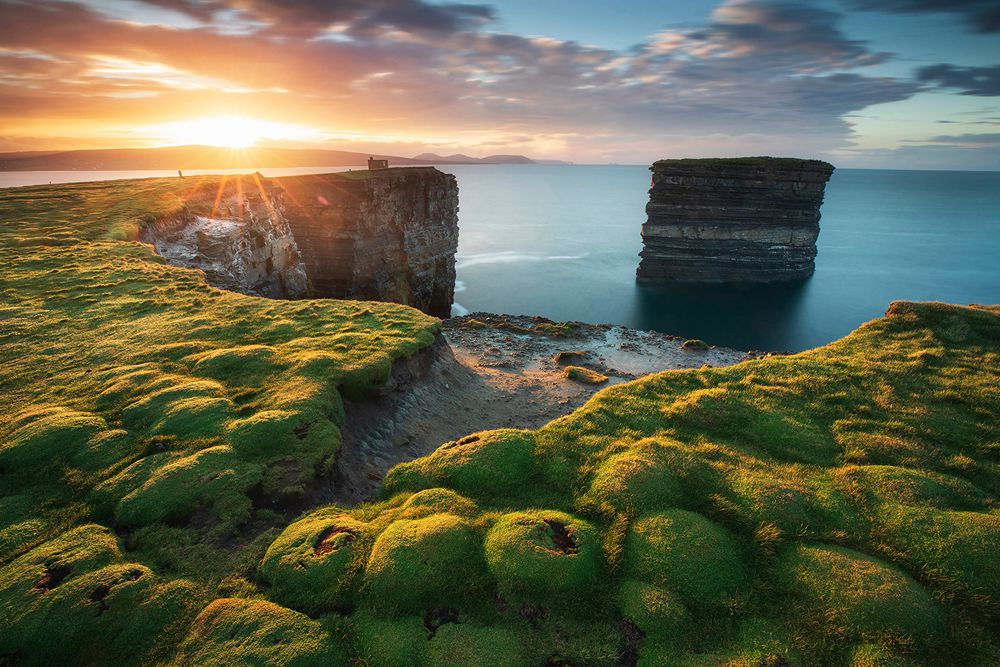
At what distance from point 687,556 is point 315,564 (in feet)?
25.0

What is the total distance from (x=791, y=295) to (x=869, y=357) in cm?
7722

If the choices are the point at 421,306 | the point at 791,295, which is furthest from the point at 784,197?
the point at 421,306

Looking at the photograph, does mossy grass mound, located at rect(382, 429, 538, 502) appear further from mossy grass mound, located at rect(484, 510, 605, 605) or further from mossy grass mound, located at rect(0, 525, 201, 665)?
mossy grass mound, located at rect(0, 525, 201, 665)

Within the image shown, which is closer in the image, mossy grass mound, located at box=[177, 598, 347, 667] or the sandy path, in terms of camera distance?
mossy grass mound, located at box=[177, 598, 347, 667]

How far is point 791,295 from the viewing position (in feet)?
281

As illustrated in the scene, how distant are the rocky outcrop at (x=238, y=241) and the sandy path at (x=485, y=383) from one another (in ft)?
53.3

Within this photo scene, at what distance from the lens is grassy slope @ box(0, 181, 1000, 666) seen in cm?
817

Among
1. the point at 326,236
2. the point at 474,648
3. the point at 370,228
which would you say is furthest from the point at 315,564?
the point at 326,236

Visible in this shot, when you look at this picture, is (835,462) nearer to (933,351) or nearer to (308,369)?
(933,351)

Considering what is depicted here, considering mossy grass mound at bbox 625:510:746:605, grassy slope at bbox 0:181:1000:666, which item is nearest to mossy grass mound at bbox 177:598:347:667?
grassy slope at bbox 0:181:1000:666

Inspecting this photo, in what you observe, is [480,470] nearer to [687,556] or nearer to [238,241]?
[687,556]

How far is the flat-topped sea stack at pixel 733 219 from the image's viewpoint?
268ft

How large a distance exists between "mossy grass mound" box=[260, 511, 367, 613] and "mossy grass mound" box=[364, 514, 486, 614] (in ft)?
1.61

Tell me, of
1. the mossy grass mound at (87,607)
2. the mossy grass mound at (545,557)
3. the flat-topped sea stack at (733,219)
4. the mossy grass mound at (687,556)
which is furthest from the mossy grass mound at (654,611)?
the flat-topped sea stack at (733,219)
